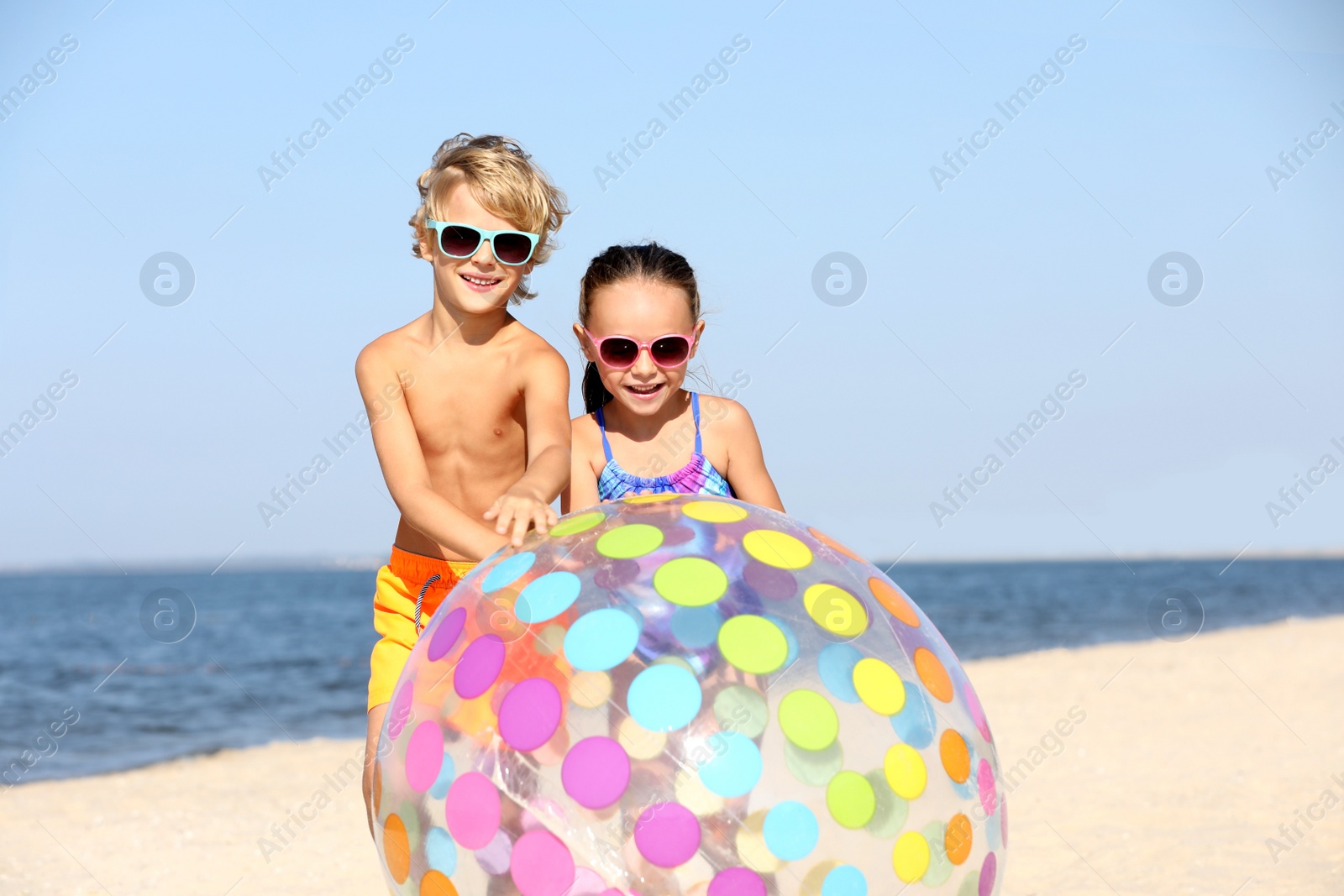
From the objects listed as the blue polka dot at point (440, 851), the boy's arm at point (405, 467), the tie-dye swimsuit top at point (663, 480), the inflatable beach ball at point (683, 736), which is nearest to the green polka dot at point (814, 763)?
the inflatable beach ball at point (683, 736)

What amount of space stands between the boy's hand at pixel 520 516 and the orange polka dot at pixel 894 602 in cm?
90

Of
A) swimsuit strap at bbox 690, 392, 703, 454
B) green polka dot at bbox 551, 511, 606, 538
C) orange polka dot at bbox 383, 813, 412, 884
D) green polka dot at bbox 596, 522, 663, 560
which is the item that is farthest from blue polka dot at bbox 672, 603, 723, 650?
swimsuit strap at bbox 690, 392, 703, 454

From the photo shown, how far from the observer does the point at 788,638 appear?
2.68m

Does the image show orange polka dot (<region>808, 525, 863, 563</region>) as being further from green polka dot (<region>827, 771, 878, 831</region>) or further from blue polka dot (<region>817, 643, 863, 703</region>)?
green polka dot (<region>827, 771, 878, 831</region>)

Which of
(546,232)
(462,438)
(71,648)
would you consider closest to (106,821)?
(462,438)

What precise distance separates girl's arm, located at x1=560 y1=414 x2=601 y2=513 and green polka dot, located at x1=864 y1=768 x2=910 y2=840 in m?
1.82

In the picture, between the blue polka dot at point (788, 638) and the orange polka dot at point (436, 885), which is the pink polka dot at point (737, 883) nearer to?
the blue polka dot at point (788, 638)

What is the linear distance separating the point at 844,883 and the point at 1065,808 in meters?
4.58

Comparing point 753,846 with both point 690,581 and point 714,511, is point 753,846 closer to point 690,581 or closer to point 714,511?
point 690,581

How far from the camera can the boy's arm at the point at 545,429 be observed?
3.50m

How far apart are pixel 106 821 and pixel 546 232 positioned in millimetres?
5466

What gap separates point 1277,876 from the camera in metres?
5.04

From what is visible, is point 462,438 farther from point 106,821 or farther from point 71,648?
point 71,648

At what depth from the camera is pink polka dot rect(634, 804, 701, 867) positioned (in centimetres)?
248
